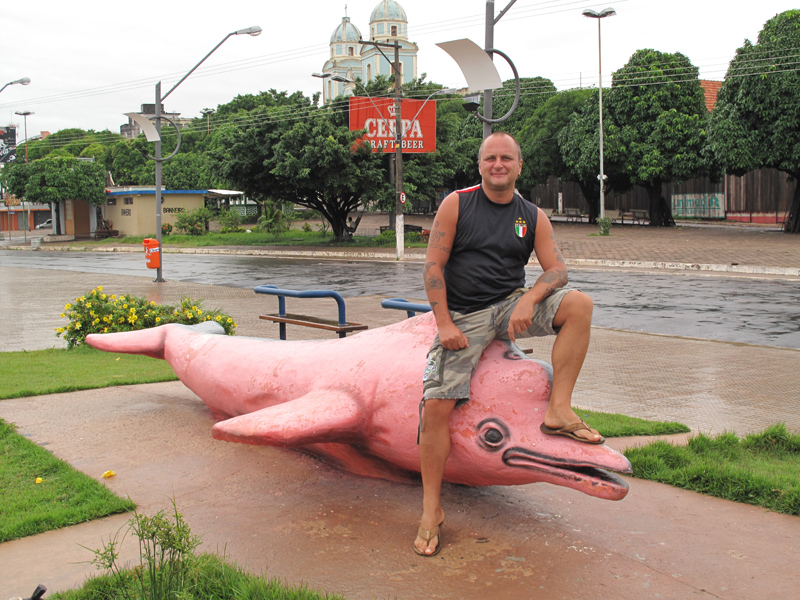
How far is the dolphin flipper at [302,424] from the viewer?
13.1 ft

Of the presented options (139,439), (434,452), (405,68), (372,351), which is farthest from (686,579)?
(405,68)

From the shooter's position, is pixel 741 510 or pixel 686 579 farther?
pixel 741 510

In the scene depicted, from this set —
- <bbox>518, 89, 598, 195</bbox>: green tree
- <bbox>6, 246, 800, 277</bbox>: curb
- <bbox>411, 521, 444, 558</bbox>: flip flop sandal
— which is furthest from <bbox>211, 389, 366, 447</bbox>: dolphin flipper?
<bbox>518, 89, 598, 195</bbox>: green tree

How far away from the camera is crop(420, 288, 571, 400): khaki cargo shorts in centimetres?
369

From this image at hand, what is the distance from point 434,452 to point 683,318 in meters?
9.90

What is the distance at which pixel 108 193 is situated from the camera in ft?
163

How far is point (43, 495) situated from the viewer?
4.36m

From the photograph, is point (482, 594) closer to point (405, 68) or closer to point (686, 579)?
point (686, 579)

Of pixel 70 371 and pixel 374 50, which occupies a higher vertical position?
pixel 374 50

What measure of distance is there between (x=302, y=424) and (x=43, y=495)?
5.46 feet

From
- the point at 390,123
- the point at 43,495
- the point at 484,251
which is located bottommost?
the point at 43,495

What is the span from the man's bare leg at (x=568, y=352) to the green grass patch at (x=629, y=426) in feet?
7.09

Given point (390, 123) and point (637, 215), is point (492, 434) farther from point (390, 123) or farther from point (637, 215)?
point (637, 215)

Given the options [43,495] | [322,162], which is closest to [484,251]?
[43,495]
